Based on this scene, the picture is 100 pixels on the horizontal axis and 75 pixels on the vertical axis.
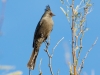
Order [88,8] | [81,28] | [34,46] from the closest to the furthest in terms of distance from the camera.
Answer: [81,28] → [88,8] → [34,46]

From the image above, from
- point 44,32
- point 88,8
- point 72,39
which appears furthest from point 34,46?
point 72,39

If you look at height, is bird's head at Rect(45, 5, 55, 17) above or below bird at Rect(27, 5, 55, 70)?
above

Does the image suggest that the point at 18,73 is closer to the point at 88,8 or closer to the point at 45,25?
the point at 88,8

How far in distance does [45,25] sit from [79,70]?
306 cm

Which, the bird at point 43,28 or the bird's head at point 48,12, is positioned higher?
the bird's head at point 48,12

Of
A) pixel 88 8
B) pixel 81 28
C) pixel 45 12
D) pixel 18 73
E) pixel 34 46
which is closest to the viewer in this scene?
pixel 18 73

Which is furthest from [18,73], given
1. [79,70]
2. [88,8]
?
[88,8]

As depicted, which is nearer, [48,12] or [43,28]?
[48,12]

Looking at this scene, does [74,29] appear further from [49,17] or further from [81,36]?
[49,17]

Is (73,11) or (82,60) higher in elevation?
(73,11)

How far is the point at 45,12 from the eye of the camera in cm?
632

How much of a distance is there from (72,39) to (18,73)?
1660mm

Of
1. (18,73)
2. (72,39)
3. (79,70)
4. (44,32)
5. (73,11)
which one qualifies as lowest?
(18,73)

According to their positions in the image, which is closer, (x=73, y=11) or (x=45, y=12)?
(x=73, y=11)
